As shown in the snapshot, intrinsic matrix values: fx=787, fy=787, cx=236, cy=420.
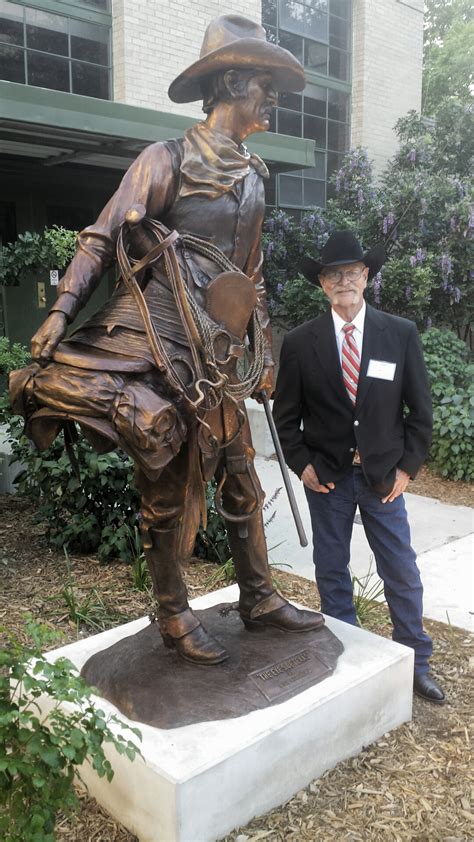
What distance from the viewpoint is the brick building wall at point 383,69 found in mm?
12984

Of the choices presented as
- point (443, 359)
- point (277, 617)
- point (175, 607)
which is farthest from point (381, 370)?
point (443, 359)

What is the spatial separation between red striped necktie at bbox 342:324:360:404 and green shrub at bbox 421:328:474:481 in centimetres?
411

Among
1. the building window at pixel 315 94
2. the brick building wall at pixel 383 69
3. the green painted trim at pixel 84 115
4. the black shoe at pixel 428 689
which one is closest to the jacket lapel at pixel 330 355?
the black shoe at pixel 428 689

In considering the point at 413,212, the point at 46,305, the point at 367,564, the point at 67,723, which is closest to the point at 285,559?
the point at 367,564

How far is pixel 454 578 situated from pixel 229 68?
3456 millimetres

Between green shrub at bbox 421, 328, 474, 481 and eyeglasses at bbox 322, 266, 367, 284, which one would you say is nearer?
eyeglasses at bbox 322, 266, 367, 284

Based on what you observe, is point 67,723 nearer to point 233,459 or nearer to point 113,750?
point 113,750

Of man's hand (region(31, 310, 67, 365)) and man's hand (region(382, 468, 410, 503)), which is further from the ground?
man's hand (region(31, 310, 67, 365))

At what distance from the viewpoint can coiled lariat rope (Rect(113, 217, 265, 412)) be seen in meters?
2.55

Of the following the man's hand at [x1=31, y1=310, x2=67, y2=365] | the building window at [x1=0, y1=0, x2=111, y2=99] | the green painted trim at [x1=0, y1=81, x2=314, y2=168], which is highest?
Answer: the building window at [x1=0, y1=0, x2=111, y2=99]

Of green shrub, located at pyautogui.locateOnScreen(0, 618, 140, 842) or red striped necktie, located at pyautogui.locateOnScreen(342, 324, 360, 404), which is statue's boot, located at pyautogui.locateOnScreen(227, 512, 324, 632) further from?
green shrub, located at pyautogui.locateOnScreen(0, 618, 140, 842)

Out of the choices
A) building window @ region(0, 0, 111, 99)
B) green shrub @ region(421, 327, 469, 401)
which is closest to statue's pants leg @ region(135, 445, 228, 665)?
green shrub @ region(421, 327, 469, 401)

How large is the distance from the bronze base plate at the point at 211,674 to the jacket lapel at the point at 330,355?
3.29 feet

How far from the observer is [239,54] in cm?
265
